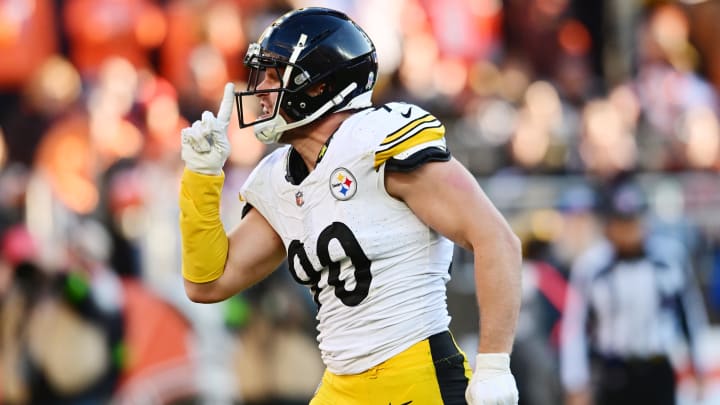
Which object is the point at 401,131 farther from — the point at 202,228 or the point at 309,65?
the point at 202,228

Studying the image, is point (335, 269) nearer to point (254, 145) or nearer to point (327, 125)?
point (327, 125)

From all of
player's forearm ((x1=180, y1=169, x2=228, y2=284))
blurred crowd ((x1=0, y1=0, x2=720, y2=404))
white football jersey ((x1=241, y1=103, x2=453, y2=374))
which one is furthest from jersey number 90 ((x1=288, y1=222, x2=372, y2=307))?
blurred crowd ((x1=0, y1=0, x2=720, y2=404))

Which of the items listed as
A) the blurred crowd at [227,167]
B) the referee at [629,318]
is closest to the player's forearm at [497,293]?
the referee at [629,318]

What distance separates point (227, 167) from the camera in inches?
341

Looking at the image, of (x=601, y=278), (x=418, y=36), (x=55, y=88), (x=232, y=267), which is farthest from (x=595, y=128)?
(x=232, y=267)

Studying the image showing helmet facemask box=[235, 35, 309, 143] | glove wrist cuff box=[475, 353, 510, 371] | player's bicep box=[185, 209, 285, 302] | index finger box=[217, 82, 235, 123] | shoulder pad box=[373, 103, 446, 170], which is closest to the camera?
glove wrist cuff box=[475, 353, 510, 371]

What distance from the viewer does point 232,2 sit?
10156 mm

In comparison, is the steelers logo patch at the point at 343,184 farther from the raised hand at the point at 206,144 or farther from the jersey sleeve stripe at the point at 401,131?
the raised hand at the point at 206,144

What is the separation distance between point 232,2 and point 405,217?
666 centimetres

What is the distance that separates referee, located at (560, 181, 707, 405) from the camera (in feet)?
25.6

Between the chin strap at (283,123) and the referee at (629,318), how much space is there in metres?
4.24

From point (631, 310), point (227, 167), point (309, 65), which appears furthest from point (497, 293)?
point (227, 167)

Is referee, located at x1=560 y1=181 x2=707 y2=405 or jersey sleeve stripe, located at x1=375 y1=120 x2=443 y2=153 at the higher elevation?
jersey sleeve stripe, located at x1=375 y1=120 x2=443 y2=153

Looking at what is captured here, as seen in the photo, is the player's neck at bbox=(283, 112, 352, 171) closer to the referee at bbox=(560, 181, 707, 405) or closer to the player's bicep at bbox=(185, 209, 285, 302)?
the player's bicep at bbox=(185, 209, 285, 302)
